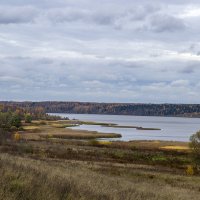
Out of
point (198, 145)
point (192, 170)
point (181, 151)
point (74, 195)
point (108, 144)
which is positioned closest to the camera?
point (74, 195)

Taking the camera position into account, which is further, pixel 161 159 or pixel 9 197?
pixel 161 159

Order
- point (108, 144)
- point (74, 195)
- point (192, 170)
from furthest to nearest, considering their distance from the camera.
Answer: point (108, 144), point (192, 170), point (74, 195)

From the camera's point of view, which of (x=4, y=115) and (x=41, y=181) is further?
(x=4, y=115)

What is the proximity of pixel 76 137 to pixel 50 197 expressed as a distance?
331 feet

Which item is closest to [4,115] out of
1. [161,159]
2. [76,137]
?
[76,137]

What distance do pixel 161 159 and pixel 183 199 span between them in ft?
138

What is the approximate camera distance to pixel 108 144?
8600 centimetres

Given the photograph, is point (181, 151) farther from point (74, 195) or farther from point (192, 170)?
point (74, 195)

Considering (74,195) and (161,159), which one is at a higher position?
(74,195)

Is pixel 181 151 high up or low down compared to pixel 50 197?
down

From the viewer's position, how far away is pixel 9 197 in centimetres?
1013

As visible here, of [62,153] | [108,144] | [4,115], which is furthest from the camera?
[4,115]

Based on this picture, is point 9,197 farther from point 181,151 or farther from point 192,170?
point 181,151

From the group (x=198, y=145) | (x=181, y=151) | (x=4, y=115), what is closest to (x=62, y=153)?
(x=198, y=145)
